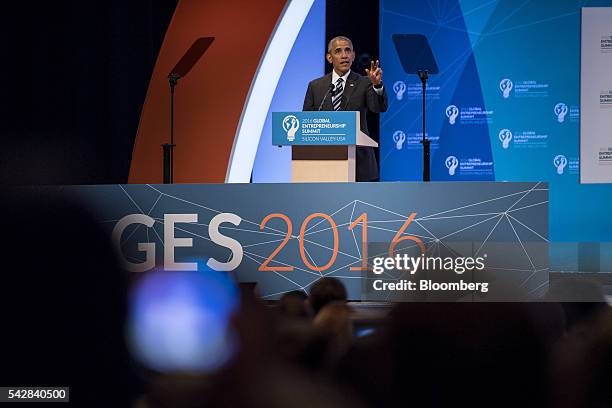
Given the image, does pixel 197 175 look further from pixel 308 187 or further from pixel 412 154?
pixel 308 187

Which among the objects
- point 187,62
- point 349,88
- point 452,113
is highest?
point 187,62

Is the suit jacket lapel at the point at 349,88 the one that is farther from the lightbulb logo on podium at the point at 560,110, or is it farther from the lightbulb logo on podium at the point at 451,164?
the lightbulb logo on podium at the point at 560,110

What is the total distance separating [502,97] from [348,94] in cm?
334

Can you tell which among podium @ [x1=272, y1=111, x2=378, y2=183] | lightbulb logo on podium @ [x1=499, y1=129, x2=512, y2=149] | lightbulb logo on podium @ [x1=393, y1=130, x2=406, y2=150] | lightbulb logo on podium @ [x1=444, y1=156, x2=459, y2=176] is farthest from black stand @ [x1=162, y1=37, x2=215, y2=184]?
lightbulb logo on podium @ [x1=499, y1=129, x2=512, y2=149]

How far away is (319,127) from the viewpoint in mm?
3842

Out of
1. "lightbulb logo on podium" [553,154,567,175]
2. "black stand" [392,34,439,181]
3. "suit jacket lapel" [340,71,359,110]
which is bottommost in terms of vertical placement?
"lightbulb logo on podium" [553,154,567,175]

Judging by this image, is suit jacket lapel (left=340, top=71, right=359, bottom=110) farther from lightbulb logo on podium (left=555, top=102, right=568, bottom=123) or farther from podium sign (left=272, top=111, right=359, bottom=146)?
lightbulb logo on podium (left=555, top=102, right=568, bottom=123)

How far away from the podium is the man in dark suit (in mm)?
528

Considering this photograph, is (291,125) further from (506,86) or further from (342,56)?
(506,86)

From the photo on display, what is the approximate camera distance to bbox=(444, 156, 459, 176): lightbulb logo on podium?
296 inches

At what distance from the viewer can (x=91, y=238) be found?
1421mm

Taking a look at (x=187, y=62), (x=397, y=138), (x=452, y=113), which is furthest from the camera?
(x=397, y=138)

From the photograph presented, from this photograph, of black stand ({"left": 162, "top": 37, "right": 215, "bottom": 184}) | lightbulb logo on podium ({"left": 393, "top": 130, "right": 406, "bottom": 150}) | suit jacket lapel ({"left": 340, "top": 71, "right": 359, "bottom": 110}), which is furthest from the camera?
lightbulb logo on podium ({"left": 393, "top": 130, "right": 406, "bottom": 150})

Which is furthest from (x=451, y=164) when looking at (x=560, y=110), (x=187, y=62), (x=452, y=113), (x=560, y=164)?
(x=187, y=62)
